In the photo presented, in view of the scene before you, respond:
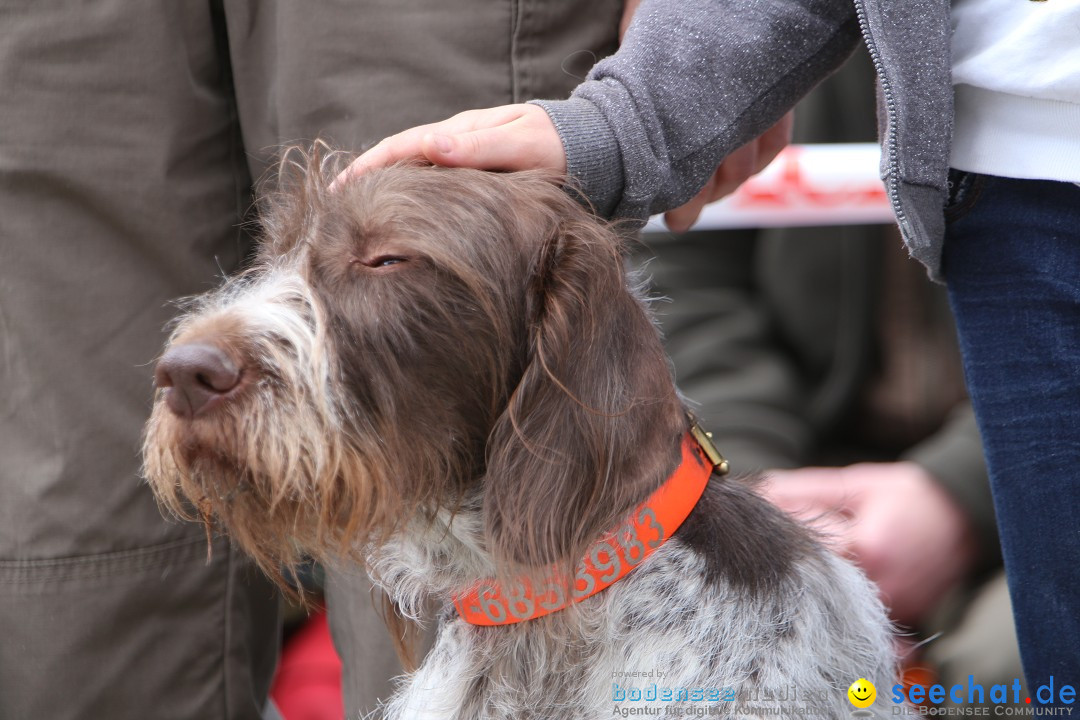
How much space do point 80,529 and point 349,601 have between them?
0.59 metres

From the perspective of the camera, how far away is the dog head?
5.07ft

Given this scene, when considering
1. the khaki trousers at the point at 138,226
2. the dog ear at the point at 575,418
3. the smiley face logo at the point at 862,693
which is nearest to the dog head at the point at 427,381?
the dog ear at the point at 575,418

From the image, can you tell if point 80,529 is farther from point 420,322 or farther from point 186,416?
point 420,322

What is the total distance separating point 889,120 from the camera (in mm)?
1559

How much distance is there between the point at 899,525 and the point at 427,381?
4.56ft

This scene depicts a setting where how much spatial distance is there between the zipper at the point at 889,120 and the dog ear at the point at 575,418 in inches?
17.4

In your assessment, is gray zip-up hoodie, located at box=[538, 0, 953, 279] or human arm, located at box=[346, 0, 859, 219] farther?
human arm, located at box=[346, 0, 859, 219]

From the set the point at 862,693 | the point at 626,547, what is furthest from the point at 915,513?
the point at 626,547

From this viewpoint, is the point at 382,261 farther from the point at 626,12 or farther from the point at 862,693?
the point at 862,693

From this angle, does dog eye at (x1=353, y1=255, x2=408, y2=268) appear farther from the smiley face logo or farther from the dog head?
the smiley face logo

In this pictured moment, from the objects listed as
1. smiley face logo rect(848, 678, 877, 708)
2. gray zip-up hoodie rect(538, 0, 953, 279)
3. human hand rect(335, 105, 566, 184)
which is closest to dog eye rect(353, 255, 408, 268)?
human hand rect(335, 105, 566, 184)

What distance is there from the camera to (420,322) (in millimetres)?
1597

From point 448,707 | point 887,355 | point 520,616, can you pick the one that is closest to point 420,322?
point 520,616

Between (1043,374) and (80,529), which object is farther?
(80,529)
